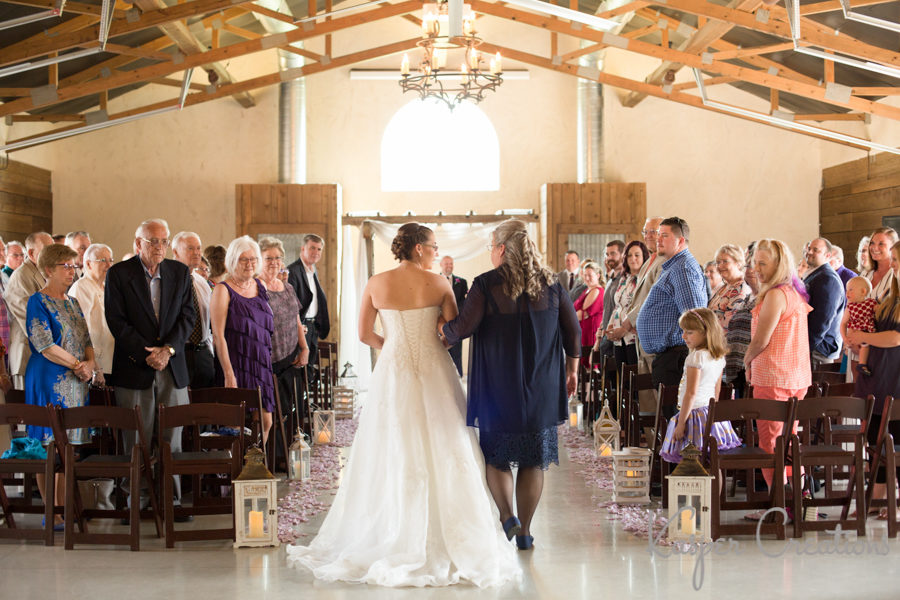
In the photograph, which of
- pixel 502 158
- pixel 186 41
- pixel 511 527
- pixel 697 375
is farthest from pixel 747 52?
pixel 511 527

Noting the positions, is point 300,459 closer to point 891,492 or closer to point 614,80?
point 891,492

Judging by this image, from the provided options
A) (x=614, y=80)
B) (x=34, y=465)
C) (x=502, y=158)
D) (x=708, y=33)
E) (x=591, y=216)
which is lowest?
(x=34, y=465)

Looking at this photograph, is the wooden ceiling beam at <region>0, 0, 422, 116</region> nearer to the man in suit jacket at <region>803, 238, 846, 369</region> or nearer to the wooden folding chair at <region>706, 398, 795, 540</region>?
the man in suit jacket at <region>803, 238, 846, 369</region>

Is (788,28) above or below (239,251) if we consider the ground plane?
above

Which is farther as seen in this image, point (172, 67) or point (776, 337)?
point (172, 67)

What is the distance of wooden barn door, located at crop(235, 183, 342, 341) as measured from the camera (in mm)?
14133

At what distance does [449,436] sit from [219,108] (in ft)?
38.3

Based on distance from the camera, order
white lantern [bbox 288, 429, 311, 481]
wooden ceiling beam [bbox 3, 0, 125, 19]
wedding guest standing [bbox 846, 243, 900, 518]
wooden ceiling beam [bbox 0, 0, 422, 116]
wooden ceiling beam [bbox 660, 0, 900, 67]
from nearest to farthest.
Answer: wedding guest standing [bbox 846, 243, 900, 518]
white lantern [bbox 288, 429, 311, 481]
wooden ceiling beam [bbox 3, 0, 125, 19]
wooden ceiling beam [bbox 660, 0, 900, 67]
wooden ceiling beam [bbox 0, 0, 422, 116]

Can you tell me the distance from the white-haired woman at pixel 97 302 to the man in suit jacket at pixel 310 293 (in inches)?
103

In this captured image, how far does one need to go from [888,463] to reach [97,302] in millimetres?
4753

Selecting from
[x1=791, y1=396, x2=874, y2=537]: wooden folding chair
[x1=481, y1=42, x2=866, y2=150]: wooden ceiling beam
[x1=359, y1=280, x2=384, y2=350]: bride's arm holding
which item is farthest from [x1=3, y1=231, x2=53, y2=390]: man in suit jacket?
[x1=481, y1=42, x2=866, y2=150]: wooden ceiling beam

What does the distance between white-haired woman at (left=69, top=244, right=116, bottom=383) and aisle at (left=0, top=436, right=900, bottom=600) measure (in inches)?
48.8

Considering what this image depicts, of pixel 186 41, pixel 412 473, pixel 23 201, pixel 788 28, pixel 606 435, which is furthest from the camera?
pixel 23 201

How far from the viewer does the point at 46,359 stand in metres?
5.43
